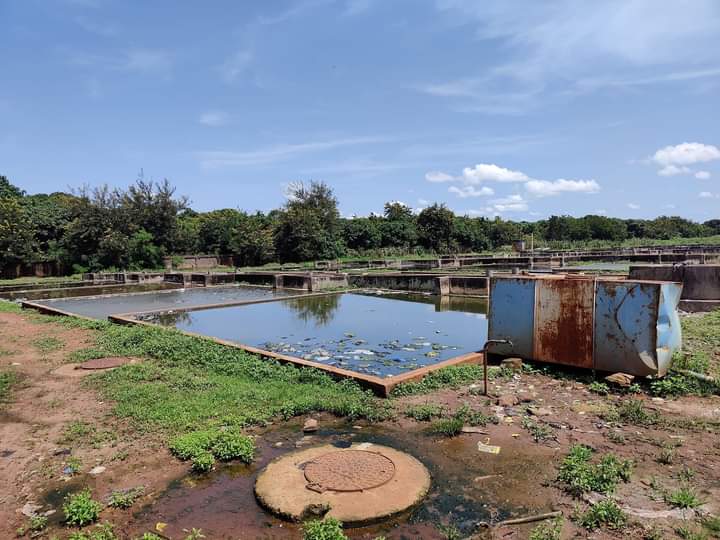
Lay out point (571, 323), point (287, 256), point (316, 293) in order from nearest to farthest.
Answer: point (571, 323)
point (316, 293)
point (287, 256)

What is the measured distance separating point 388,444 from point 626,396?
2.75 metres

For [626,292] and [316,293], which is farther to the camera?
[316,293]

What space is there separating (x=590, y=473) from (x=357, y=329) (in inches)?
273

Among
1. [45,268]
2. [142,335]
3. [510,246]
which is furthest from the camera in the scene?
[510,246]

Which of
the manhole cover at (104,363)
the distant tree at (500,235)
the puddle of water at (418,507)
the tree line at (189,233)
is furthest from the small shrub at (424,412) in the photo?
the distant tree at (500,235)

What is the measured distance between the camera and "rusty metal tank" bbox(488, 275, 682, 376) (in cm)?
534

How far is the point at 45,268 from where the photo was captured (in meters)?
30.0

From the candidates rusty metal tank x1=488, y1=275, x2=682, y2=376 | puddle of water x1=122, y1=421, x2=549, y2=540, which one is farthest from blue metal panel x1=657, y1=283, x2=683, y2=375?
puddle of water x1=122, y1=421, x2=549, y2=540

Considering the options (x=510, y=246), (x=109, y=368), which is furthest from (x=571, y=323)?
(x=510, y=246)

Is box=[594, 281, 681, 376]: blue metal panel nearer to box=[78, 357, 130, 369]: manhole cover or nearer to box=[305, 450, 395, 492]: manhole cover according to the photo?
box=[305, 450, 395, 492]: manhole cover

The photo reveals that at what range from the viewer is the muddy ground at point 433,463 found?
118 inches

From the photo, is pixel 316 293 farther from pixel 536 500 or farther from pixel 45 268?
pixel 45 268

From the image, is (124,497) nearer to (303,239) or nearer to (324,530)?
(324,530)

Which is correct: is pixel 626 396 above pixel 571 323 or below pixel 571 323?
below
